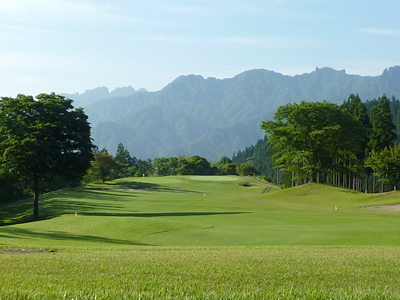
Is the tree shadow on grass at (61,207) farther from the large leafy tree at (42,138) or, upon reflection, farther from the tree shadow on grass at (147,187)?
the tree shadow on grass at (147,187)

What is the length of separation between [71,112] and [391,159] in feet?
154

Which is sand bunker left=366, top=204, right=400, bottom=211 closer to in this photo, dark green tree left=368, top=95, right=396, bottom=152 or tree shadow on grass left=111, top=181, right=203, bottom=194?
dark green tree left=368, top=95, right=396, bottom=152

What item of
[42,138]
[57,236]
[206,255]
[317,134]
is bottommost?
[57,236]

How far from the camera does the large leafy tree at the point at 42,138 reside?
44.7 metres

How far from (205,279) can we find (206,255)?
5918 mm

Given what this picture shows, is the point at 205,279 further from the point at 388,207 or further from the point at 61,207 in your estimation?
the point at 388,207

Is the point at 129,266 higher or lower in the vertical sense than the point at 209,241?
higher

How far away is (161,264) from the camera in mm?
12094

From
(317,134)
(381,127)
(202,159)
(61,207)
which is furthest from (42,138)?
(202,159)

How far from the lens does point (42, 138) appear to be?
46.2 meters

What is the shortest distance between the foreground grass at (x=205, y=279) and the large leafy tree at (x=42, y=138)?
33642 mm

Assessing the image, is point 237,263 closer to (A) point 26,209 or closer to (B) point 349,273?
(B) point 349,273

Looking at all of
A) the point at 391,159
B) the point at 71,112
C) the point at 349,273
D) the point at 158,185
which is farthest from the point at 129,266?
the point at 158,185

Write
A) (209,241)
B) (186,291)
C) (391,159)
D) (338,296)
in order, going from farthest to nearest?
(391,159)
(209,241)
(186,291)
(338,296)
